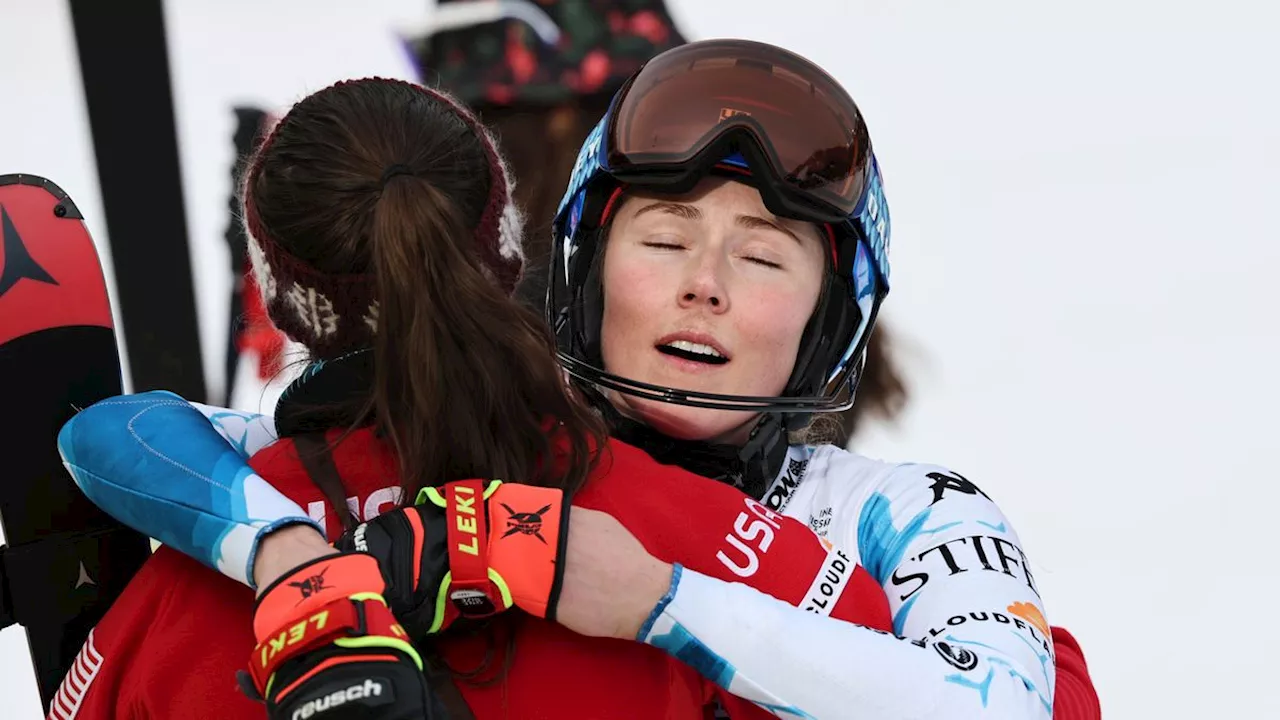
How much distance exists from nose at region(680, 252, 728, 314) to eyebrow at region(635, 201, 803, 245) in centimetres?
6

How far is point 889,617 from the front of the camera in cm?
155

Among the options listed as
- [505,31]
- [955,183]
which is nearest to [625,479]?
[955,183]

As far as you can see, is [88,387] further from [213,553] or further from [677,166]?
[677,166]

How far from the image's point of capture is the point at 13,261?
5.40 feet

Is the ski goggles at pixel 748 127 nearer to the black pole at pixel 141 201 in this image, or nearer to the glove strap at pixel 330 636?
the glove strap at pixel 330 636

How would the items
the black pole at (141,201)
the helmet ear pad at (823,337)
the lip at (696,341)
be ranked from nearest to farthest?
the lip at (696,341), the helmet ear pad at (823,337), the black pole at (141,201)

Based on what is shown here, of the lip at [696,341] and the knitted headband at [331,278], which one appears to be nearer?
the knitted headband at [331,278]

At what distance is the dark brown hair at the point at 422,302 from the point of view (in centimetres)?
138

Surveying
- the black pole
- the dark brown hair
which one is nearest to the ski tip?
the dark brown hair

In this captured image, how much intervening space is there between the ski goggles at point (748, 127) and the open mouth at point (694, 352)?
22cm

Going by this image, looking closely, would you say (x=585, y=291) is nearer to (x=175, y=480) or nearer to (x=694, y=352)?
(x=694, y=352)

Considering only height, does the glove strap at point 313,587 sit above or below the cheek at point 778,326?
below

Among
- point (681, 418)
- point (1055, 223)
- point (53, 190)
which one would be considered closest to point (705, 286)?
point (681, 418)

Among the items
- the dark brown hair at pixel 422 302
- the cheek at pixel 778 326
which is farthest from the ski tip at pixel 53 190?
the cheek at pixel 778 326
